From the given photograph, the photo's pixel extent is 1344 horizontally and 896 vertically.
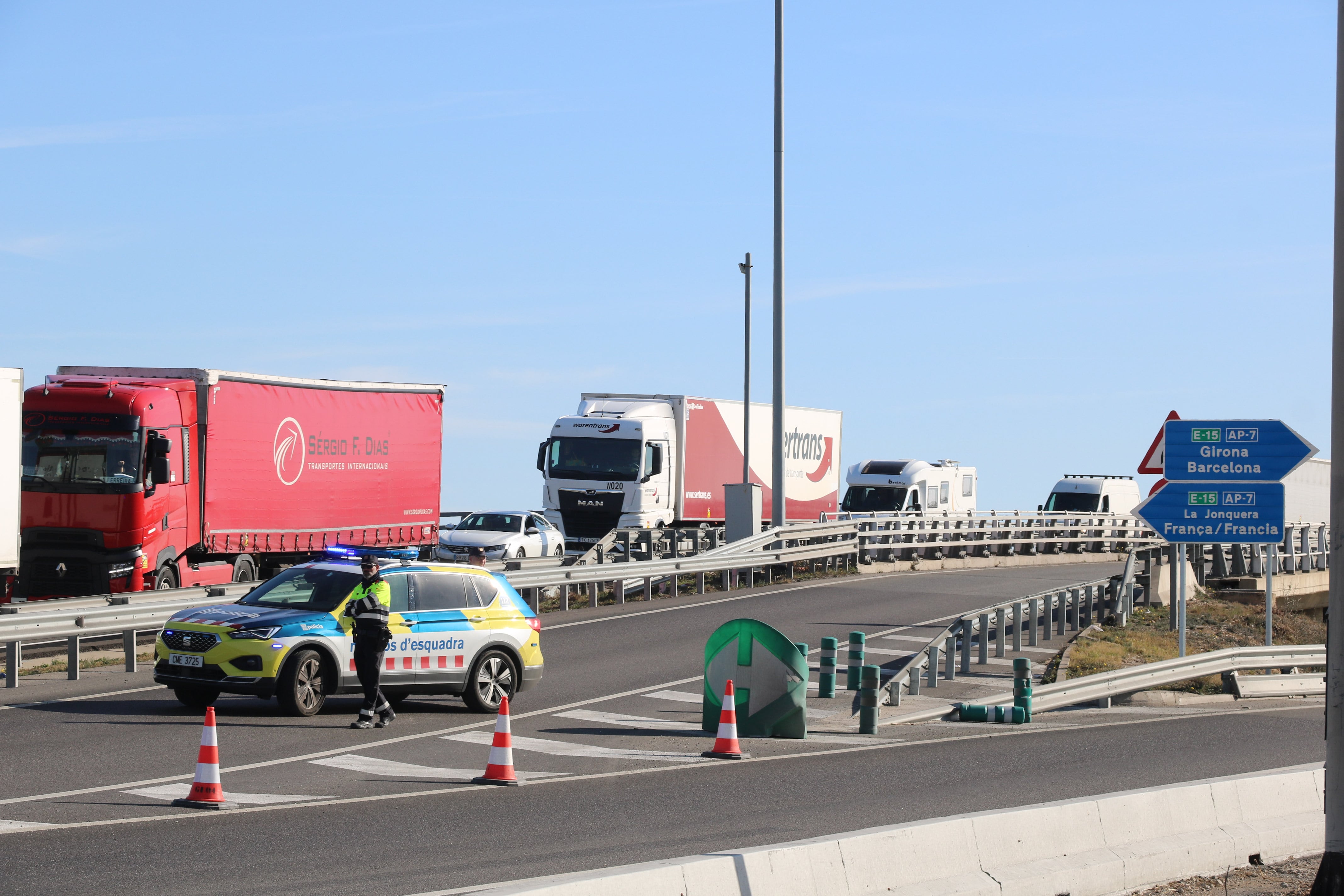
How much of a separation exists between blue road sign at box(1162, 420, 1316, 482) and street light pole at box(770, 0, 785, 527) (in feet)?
36.2

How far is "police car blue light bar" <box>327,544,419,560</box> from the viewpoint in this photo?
16.3m

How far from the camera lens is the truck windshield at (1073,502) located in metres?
52.9

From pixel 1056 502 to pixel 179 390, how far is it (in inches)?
1372

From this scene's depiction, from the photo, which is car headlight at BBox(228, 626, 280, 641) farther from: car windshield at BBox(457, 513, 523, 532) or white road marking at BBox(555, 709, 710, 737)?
car windshield at BBox(457, 513, 523, 532)

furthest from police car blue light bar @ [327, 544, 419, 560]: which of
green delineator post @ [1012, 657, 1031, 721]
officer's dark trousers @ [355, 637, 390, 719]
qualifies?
green delineator post @ [1012, 657, 1031, 721]

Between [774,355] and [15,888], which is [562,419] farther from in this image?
[15,888]

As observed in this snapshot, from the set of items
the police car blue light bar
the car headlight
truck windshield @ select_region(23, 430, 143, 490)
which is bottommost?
the car headlight

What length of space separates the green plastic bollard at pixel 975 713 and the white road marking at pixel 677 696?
2.98 m

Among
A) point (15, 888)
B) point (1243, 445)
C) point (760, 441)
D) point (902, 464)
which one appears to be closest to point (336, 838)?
point (15, 888)

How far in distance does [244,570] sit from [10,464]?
6.14m

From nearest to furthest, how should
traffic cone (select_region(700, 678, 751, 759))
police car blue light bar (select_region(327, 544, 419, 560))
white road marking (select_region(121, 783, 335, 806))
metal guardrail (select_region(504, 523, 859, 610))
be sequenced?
1. white road marking (select_region(121, 783, 335, 806))
2. traffic cone (select_region(700, 678, 751, 759))
3. police car blue light bar (select_region(327, 544, 419, 560))
4. metal guardrail (select_region(504, 523, 859, 610))

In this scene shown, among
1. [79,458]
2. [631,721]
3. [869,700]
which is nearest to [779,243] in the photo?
[79,458]

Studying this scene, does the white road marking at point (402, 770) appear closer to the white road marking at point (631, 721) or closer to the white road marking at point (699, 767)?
the white road marking at point (699, 767)

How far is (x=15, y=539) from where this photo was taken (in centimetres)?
2202
